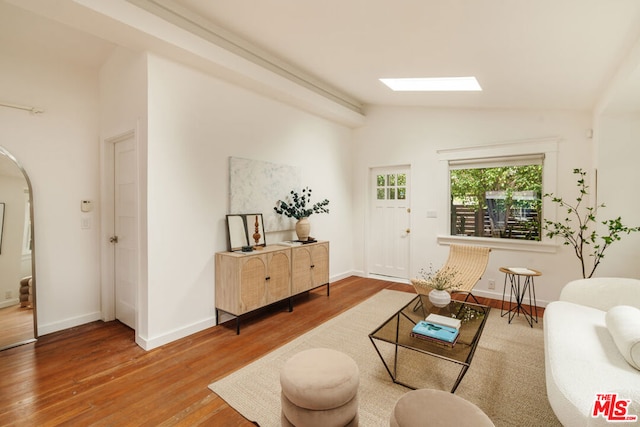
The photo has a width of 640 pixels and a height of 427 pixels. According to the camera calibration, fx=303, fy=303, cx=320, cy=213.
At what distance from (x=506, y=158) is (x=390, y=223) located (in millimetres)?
1956

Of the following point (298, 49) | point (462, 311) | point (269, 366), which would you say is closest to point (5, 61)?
point (298, 49)

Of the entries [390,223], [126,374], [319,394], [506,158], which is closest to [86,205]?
[126,374]

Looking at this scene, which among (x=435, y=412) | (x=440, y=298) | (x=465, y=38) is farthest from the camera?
(x=440, y=298)

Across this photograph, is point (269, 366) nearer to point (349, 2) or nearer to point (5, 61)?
point (349, 2)

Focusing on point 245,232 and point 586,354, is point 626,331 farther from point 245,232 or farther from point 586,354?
point 245,232

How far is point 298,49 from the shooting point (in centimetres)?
333

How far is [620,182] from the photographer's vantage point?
3.11 m

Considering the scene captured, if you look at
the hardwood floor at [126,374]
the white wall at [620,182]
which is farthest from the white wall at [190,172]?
the white wall at [620,182]

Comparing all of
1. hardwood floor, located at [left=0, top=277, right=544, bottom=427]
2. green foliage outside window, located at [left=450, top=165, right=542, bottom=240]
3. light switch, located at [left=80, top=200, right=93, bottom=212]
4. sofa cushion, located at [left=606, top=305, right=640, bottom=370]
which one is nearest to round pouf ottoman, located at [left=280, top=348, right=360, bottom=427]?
hardwood floor, located at [left=0, top=277, right=544, bottom=427]

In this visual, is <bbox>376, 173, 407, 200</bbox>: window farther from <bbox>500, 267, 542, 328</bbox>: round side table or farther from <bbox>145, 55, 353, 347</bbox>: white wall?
<bbox>145, 55, 353, 347</bbox>: white wall

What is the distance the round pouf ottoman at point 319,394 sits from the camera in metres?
1.53

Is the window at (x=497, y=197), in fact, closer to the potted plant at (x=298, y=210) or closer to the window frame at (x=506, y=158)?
the window frame at (x=506, y=158)

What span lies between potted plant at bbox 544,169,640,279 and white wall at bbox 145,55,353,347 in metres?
3.54

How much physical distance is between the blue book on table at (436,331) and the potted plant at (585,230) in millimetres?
1920
